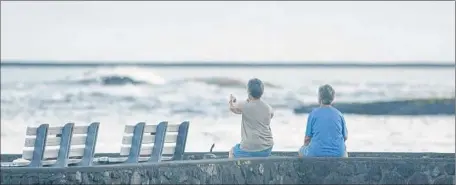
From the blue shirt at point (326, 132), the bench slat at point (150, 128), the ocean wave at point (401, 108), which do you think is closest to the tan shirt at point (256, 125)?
the blue shirt at point (326, 132)

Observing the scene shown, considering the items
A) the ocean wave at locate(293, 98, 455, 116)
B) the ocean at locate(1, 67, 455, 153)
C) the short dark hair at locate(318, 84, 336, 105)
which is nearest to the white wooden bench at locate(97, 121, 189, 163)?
the short dark hair at locate(318, 84, 336, 105)

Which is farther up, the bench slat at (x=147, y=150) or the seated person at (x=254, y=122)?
the seated person at (x=254, y=122)

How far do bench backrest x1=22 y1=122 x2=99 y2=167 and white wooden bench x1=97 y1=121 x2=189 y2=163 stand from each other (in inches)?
19.5

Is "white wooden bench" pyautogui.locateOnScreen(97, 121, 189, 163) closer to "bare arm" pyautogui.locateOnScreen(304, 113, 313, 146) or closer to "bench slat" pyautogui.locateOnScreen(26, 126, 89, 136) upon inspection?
"bench slat" pyautogui.locateOnScreen(26, 126, 89, 136)

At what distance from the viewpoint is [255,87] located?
1706 cm

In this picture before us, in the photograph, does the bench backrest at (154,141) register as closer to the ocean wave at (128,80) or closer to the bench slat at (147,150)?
the bench slat at (147,150)

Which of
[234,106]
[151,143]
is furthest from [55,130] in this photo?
[234,106]

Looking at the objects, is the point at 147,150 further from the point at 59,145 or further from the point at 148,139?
the point at 59,145

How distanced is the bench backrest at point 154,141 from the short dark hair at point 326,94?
4.88 feet

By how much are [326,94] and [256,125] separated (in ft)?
2.67

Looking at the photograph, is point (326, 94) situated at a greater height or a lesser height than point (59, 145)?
greater

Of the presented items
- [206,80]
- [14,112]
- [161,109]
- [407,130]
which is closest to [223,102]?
[161,109]

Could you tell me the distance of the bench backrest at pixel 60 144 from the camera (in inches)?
625

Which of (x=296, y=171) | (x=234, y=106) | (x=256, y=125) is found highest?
(x=234, y=106)
